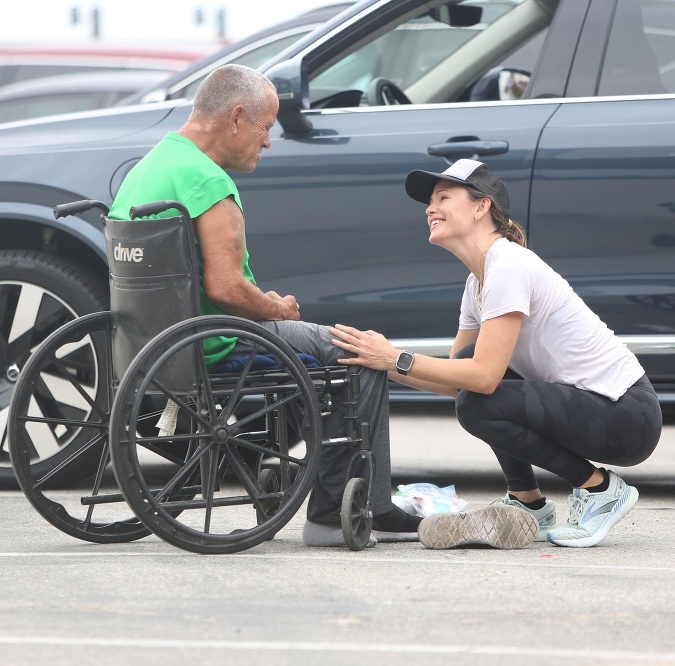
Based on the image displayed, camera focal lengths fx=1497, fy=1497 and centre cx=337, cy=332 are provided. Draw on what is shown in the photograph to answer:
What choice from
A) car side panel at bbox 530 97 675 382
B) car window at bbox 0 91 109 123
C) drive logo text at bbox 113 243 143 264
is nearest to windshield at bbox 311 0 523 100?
car side panel at bbox 530 97 675 382

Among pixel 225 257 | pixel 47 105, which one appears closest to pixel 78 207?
pixel 225 257

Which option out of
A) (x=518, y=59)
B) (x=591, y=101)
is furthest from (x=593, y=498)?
(x=518, y=59)

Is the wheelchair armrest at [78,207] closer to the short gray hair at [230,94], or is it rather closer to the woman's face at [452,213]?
the short gray hair at [230,94]

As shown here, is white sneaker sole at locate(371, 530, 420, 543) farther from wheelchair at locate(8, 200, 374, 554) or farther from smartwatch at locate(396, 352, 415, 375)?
smartwatch at locate(396, 352, 415, 375)

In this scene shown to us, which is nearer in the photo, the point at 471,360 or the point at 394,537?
the point at 471,360

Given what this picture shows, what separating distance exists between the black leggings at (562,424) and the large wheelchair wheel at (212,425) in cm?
55

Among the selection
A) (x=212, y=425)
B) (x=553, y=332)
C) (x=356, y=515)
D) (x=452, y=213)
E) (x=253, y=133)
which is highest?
(x=253, y=133)

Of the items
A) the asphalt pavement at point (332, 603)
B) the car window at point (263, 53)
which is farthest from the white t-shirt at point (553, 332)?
the car window at point (263, 53)

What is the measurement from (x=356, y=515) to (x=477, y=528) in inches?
13.7

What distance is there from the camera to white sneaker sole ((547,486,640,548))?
4.27 metres

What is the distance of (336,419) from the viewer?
4129mm

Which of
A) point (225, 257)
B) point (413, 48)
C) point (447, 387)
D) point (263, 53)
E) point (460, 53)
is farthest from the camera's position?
point (263, 53)

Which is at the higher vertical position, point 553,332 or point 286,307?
point 286,307

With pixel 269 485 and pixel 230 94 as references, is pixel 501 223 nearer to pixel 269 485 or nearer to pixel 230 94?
pixel 230 94
